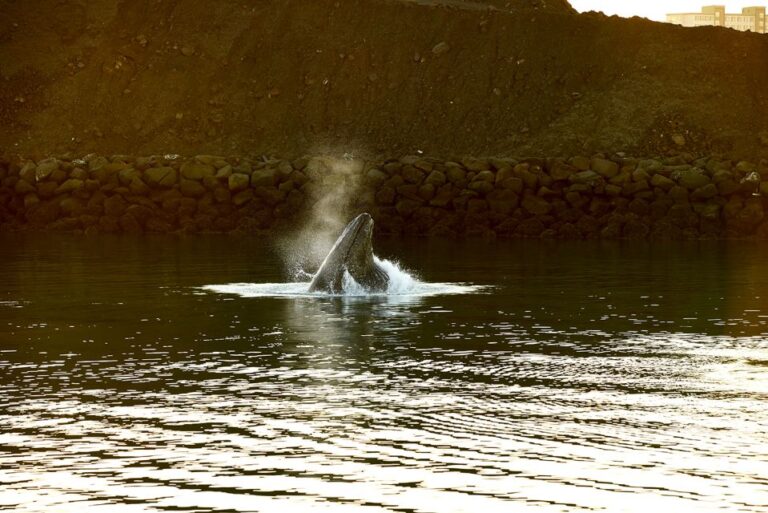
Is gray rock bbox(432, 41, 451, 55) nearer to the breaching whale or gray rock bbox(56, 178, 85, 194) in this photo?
gray rock bbox(56, 178, 85, 194)

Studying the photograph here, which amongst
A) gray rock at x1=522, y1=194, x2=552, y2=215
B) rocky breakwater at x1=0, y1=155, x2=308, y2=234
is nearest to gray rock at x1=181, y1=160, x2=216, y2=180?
rocky breakwater at x1=0, y1=155, x2=308, y2=234

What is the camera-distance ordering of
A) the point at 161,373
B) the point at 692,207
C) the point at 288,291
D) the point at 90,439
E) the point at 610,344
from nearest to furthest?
the point at 90,439, the point at 161,373, the point at 610,344, the point at 288,291, the point at 692,207

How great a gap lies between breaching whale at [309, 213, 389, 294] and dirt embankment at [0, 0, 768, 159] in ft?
134

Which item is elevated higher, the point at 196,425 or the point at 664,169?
the point at 664,169

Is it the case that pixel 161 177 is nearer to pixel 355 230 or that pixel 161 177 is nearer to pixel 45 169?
pixel 45 169

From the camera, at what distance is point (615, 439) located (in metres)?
12.6

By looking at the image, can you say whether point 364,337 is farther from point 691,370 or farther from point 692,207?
point 692,207

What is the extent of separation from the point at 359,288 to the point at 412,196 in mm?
31125

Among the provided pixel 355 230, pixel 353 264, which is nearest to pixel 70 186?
pixel 353 264

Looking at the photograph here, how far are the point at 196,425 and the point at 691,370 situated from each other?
6507mm

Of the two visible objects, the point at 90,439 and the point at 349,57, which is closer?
the point at 90,439

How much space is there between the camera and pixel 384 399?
14.8 metres

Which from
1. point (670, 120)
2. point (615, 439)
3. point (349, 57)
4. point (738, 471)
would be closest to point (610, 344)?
point (615, 439)

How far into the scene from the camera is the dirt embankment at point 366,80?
234 ft
